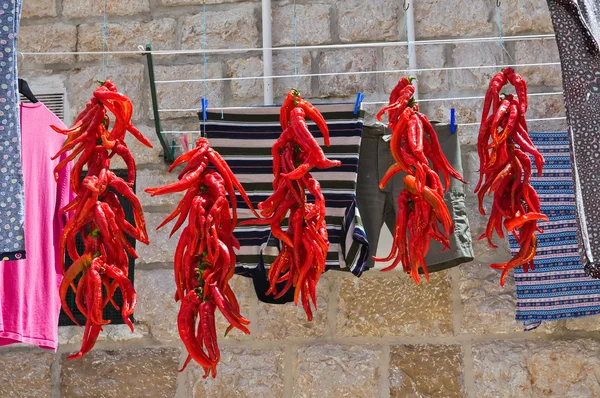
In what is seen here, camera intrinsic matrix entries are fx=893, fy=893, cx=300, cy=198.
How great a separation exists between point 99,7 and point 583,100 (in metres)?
2.28

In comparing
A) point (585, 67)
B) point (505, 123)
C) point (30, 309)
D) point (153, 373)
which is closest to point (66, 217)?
point (30, 309)

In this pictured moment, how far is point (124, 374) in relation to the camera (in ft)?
11.5

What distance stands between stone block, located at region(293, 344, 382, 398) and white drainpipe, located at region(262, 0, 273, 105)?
1005mm

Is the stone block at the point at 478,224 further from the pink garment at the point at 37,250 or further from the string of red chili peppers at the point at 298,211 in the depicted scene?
the pink garment at the point at 37,250

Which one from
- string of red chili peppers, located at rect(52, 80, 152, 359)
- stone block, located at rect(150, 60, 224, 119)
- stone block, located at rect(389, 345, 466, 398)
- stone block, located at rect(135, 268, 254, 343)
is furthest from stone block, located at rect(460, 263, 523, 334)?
string of red chili peppers, located at rect(52, 80, 152, 359)

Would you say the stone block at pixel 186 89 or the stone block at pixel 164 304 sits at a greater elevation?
the stone block at pixel 186 89

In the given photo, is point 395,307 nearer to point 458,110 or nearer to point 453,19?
point 458,110

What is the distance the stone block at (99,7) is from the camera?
384 cm

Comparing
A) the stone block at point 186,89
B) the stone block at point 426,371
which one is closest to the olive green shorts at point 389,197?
the stone block at point 426,371

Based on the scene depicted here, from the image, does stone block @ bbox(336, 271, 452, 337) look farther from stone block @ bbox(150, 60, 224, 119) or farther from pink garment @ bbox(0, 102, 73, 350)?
pink garment @ bbox(0, 102, 73, 350)

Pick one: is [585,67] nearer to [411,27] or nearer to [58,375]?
[411,27]

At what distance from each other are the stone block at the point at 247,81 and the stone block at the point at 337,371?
Result: 1.06 meters

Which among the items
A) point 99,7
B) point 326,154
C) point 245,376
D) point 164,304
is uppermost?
point 99,7

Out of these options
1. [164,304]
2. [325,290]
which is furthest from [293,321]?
[164,304]
